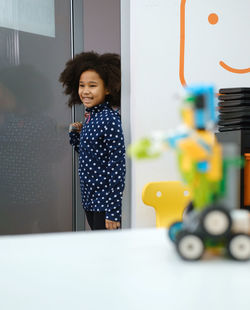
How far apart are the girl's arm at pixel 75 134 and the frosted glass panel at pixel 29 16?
1.79 feet

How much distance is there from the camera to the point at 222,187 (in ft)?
1.66

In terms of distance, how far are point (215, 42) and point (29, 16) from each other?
1.01 metres

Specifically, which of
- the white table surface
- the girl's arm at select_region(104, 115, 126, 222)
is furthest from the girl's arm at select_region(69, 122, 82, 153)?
the white table surface

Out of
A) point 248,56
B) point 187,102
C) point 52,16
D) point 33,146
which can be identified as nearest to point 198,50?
point 248,56

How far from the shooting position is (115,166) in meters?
1.70

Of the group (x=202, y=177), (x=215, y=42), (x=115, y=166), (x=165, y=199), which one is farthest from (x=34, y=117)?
(x=202, y=177)

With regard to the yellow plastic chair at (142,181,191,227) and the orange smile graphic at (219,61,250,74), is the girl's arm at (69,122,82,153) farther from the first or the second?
the orange smile graphic at (219,61,250,74)

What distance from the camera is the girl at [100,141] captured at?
1.69 m

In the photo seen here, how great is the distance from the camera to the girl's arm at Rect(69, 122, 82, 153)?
6.50 ft

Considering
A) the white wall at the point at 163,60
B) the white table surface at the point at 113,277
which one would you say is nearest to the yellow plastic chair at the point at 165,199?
the white wall at the point at 163,60

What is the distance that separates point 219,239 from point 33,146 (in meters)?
1.67

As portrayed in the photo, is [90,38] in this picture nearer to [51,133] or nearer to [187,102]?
[51,133]

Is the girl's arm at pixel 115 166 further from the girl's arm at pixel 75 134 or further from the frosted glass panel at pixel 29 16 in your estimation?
the frosted glass panel at pixel 29 16

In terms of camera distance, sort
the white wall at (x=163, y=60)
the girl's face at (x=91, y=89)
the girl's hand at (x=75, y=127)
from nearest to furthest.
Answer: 1. the white wall at (x=163, y=60)
2. the girl's face at (x=91, y=89)
3. the girl's hand at (x=75, y=127)
